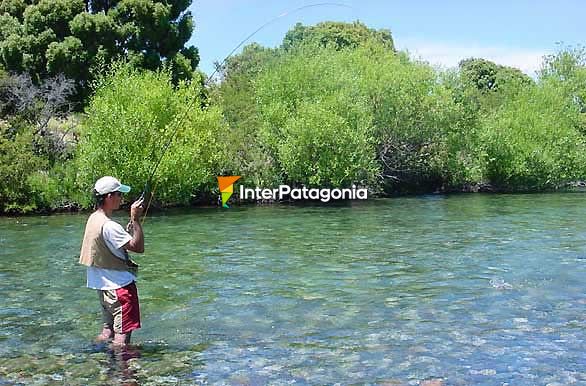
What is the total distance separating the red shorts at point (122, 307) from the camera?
26.6 ft

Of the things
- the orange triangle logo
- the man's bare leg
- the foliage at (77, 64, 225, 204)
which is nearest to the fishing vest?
the man's bare leg

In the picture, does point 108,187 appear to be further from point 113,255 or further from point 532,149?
point 532,149

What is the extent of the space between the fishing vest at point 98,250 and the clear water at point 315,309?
1276 millimetres

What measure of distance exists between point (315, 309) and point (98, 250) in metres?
4.83

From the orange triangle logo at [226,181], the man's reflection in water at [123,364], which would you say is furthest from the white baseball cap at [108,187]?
the orange triangle logo at [226,181]

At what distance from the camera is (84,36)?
37.9 meters

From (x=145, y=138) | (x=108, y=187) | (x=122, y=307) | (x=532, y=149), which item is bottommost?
(x=122, y=307)

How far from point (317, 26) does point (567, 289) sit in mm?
85077

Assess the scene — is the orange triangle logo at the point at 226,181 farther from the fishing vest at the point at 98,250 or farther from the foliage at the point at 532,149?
the fishing vest at the point at 98,250

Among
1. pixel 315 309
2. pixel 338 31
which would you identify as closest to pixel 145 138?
pixel 315 309

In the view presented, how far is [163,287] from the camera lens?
1390 cm

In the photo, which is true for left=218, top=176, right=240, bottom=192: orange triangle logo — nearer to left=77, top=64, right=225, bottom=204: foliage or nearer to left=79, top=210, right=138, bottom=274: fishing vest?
left=77, top=64, right=225, bottom=204: foliage

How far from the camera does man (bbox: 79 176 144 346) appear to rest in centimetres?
784

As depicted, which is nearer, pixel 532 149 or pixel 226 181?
pixel 226 181
